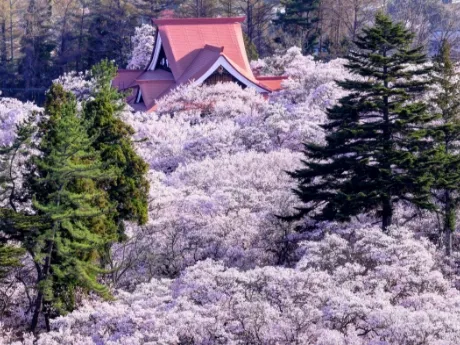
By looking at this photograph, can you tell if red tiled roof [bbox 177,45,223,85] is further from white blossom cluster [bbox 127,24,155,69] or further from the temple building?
white blossom cluster [bbox 127,24,155,69]

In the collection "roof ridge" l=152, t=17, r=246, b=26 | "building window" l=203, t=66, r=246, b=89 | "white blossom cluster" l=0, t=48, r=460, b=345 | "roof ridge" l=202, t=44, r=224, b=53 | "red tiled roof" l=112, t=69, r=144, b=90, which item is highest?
"roof ridge" l=152, t=17, r=246, b=26

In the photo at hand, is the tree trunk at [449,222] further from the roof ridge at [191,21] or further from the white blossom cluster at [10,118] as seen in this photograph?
the roof ridge at [191,21]

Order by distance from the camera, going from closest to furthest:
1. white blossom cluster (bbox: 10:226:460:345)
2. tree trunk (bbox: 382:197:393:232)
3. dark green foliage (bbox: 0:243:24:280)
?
white blossom cluster (bbox: 10:226:460:345) < dark green foliage (bbox: 0:243:24:280) < tree trunk (bbox: 382:197:393:232)

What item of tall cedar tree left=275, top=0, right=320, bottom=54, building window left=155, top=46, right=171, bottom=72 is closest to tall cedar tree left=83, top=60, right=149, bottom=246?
building window left=155, top=46, right=171, bottom=72

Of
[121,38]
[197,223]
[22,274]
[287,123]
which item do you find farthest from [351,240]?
[121,38]

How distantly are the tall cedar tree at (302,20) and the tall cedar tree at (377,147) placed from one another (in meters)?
26.0

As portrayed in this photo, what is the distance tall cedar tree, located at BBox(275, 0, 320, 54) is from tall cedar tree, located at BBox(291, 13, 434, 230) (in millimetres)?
25966

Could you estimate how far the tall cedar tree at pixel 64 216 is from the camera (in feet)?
48.1

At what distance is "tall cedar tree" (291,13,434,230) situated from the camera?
16391mm

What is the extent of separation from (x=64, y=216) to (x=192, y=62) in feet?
67.0

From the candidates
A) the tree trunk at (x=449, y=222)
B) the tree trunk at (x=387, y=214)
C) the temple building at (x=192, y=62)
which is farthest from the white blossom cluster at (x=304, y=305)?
the temple building at (x=192, y=62)

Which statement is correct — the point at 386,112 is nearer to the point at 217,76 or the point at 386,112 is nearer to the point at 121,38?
the point at 217,76

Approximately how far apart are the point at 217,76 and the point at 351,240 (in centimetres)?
1756

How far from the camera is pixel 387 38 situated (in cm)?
1709
